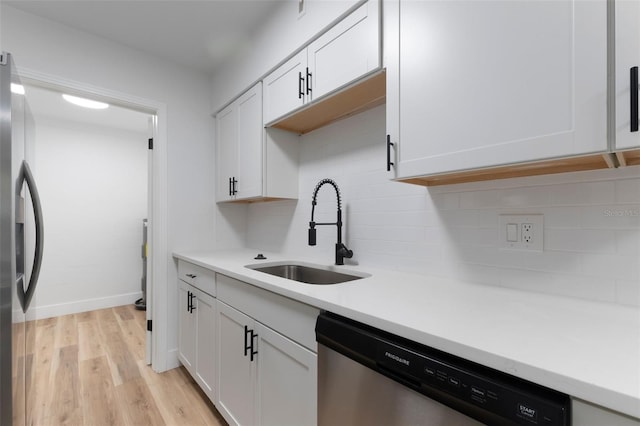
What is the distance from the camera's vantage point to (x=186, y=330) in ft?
7.29

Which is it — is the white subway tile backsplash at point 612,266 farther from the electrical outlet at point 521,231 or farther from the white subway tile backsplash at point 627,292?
the electrical outlet at point 521,231

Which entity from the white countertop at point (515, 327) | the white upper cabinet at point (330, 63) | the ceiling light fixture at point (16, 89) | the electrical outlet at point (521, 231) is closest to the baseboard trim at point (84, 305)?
the ceiling light fixture at point (16, 89)

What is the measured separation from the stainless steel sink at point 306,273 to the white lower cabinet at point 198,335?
1.23 feet

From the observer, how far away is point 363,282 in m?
1.24

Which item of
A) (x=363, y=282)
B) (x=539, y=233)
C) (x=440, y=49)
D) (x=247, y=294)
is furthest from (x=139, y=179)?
(x=539, y=233)

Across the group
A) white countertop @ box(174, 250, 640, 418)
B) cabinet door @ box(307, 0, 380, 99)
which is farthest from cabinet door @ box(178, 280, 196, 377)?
cabinet door @ box(307, 0, 380, 99)

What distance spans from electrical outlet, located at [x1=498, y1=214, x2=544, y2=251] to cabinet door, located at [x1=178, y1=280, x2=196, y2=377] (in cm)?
195

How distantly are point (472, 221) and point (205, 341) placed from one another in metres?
1.70

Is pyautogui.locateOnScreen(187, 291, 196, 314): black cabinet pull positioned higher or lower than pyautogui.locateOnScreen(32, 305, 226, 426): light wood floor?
higher

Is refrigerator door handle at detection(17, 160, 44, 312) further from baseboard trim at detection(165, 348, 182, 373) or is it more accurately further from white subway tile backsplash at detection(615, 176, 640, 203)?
white subway tile backsplash at detection(615, 176, 640, 203)

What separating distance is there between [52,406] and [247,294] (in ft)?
5.33

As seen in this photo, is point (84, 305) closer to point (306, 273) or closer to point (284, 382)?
point (306, 273)

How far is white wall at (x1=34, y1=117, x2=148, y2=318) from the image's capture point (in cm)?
353

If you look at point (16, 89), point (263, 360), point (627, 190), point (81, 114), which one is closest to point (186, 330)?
point (263, 360)
